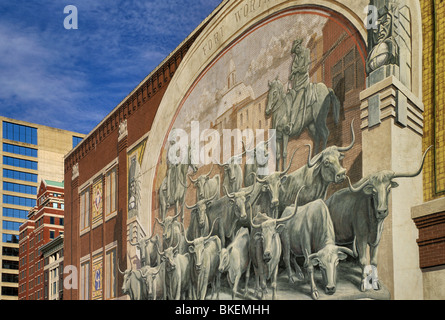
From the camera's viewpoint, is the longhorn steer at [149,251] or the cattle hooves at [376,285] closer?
the cattle hooves at [376,285]

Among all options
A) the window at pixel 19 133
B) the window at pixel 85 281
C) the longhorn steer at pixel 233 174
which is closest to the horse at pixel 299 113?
the longhorn steer at pixel 233 174

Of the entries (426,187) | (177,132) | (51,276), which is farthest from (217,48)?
(51,276)

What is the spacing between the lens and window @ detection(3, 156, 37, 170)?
371 ft

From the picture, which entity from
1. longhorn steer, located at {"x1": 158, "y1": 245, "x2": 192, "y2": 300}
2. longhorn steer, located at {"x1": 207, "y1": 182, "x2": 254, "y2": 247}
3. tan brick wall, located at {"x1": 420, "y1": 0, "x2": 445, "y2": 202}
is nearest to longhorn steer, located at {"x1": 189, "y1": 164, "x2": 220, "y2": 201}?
longhorn steer, located at {"x1": 207, "y1": 182, "x2": 254, "y2": 247}

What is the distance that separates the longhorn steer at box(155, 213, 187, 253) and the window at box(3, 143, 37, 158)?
93034mm

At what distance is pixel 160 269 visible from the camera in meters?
26.5

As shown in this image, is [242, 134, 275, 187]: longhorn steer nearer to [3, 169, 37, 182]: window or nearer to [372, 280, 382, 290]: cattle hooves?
[372, 280, 382, 290]: cattle hooves

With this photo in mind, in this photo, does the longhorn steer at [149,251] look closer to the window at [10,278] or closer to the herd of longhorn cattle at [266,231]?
the herd of longhorn cattle at [266,231]

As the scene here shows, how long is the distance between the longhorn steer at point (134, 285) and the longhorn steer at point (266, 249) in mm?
8185

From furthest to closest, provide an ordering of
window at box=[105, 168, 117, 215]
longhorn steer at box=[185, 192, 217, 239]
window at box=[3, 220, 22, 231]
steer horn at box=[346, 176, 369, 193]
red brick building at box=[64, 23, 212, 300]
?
window at box=[3, 220, 22, 231] < window at box=[105, 168, 117, 215] < red brick building at box=[64, 23, 212, 300] < longhorn steer at box=[185, 192, 217, 239] < steer horn at box=[346, 176, 369, 193]

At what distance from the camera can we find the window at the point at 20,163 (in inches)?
4451

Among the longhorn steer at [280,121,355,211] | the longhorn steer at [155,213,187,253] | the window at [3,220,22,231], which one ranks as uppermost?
the window at [3,220,22,231]

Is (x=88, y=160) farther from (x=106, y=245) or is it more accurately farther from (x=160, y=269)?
(x=160, y=269)
